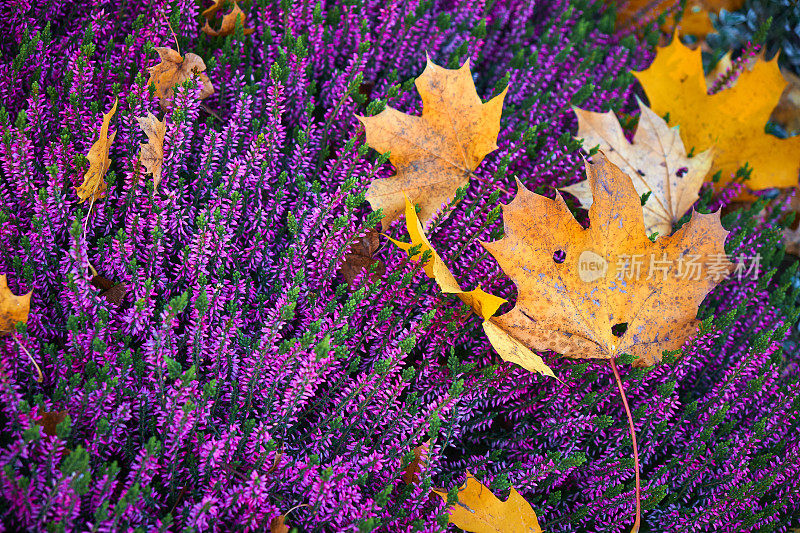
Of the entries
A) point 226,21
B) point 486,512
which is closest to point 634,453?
point 486,512

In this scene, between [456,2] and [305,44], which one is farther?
[456,2]

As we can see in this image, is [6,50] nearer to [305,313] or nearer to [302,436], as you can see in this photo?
[305,313]

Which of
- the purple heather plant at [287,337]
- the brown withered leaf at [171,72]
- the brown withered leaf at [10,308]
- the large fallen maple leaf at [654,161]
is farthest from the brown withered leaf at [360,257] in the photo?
the large fallen maple leaf at [654,161]

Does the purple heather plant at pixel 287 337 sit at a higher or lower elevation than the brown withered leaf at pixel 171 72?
lower

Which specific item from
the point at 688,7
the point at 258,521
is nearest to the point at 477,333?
the point at 258,521

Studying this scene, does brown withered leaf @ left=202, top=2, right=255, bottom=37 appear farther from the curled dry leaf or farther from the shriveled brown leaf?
the shriveled brown leaf

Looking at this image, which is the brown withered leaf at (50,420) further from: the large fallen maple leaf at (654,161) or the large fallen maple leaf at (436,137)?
the large fallen maple leaf at (654,161)
